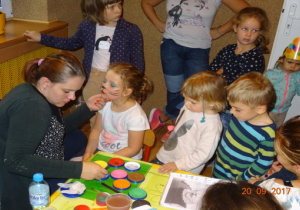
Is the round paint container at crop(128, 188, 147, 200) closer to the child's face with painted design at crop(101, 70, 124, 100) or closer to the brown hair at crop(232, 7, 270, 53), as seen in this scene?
the child's face with painted design at crop(101, 70, 124, 100)

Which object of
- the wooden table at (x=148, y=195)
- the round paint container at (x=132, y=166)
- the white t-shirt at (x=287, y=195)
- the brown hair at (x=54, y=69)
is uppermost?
the brown hair at (x=54, y=69)

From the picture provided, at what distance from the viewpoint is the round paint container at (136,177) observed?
4.21 feet

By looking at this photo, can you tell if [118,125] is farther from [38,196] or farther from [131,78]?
[38,196]

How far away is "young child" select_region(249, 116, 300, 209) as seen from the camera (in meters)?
1.15

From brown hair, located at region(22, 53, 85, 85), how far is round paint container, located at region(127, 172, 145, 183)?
55 cm

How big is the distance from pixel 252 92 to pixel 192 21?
124 cm

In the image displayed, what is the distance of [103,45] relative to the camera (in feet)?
8.30

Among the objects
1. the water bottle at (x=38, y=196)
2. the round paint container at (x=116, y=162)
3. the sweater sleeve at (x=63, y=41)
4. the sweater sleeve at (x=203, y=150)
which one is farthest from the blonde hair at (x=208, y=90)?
the sweater sleeve at (x=63, y=41)

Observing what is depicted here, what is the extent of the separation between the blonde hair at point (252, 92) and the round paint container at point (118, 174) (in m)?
0.71

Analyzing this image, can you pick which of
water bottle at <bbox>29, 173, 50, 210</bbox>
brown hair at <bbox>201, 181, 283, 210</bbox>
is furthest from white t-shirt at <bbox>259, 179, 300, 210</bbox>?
water bottle at <bbox>29, 173, 50, 210</bbox>

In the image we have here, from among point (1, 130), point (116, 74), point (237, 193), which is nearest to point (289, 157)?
point (237, 193)

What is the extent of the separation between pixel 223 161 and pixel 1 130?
3.89ft

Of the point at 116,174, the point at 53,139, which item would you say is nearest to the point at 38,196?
the point at 116,174

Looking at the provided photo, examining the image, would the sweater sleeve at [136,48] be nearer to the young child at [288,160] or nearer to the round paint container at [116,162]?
the round paint container at [116,162]
